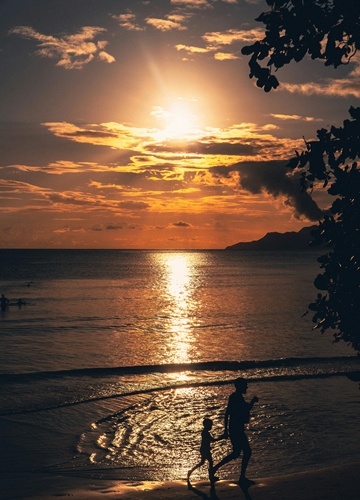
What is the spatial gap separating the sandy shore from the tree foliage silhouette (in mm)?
5322

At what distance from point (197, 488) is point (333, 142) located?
28.4 ft

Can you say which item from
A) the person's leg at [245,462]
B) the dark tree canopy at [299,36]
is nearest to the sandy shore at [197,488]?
the person's leg at [245,462]

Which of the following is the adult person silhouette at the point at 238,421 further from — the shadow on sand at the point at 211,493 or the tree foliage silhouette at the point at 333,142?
the tree foliage silhouette at the point at 333,142

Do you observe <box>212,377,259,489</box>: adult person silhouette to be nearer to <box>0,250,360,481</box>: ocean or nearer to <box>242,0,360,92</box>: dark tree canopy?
<box>0,250,360,481</box>: ocean

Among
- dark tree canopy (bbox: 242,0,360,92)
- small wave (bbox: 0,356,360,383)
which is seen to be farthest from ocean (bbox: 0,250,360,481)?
dark tree canopy (bbox: 242,0,360,92)

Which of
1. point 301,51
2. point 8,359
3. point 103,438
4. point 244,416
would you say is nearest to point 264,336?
point 8,359

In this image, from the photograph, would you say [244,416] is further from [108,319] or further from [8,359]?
[108,319]

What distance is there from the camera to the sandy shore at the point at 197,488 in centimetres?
1156

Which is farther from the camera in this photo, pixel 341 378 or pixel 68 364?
pixel 68 364

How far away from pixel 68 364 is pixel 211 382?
9.62 meters

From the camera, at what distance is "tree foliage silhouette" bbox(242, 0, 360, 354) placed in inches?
283

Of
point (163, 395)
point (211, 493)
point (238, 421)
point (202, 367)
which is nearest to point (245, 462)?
point (238, 421)

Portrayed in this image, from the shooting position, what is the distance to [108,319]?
185 feet

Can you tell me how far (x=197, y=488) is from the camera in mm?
12492
